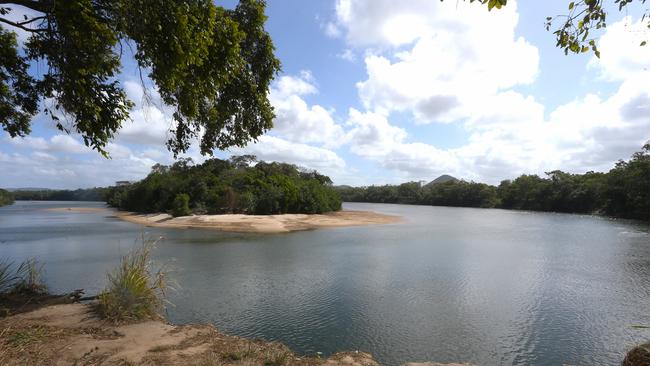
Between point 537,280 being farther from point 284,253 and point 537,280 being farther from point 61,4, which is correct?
point 61,4

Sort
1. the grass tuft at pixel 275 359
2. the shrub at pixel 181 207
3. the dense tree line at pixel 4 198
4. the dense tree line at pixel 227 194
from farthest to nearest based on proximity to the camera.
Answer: the dense tree line at pixel 4 198 → the dense tree line at pixel 227 194 → the shrub at pixel 181 207 → the grass tuft at pixel 275 359

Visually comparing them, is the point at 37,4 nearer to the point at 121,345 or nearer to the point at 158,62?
the point at 158,62

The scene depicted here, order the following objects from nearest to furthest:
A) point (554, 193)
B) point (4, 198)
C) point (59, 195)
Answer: point (554, 193) → point (4, 198) → point (59, 195)

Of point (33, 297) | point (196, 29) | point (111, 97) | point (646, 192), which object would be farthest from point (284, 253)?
point (646, 192)

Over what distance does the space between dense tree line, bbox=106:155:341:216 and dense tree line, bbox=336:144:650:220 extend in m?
50.8

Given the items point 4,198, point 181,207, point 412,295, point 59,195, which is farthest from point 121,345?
point 59,195

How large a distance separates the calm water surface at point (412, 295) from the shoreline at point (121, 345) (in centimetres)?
258

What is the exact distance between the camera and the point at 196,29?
6.19 metres

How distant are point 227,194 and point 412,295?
47235mm

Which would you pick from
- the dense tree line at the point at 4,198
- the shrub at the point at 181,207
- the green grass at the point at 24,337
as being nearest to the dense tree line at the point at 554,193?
the shrub at the point at 181,207

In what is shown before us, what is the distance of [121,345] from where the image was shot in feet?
21.5

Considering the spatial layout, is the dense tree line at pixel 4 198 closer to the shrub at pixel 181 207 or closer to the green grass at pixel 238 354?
the shrub at pixel 181 207

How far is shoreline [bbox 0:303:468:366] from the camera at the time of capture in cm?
575

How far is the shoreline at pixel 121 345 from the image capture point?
5746 millimetres
